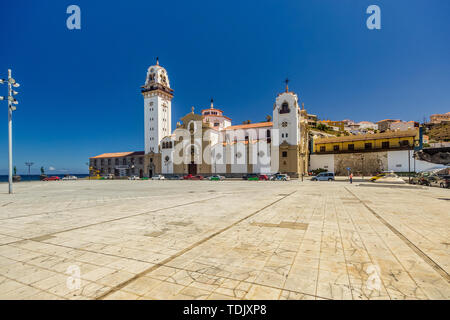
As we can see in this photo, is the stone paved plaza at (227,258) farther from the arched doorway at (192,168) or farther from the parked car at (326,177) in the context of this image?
the arched doorway at (192,168)

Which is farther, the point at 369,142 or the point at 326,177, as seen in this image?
the point at 369,142

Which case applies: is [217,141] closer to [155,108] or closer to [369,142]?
[155,108]

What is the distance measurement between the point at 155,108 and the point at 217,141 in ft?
69.5

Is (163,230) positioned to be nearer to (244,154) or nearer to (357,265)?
(357,265)

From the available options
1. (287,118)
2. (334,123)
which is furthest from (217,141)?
(334,123)

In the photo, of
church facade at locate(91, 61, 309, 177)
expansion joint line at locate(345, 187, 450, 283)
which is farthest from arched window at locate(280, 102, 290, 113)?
expansion joint line at locate(345, 187, 450, 283)

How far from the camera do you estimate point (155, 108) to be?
5819 cm

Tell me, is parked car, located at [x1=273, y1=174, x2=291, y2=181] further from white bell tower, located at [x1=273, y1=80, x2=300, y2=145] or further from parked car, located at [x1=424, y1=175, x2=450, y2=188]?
parked car, located at [x1=424, y1=175, x2=450, y2=188]

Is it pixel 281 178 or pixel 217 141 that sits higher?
pixel 217 141

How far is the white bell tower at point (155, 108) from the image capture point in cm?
5775

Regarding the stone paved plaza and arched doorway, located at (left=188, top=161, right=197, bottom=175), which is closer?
the stone paved plaza

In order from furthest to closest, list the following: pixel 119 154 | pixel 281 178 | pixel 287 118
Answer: pixel 119 154
pixel 287 118
pixel 281 178

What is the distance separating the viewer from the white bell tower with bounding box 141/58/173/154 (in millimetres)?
57750
